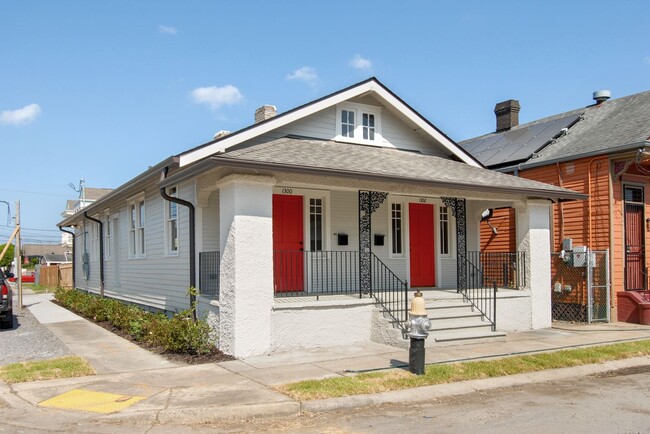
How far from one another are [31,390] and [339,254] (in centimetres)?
728

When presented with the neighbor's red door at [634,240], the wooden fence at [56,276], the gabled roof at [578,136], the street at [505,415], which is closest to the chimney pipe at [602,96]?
the gabled roof at [578,136]

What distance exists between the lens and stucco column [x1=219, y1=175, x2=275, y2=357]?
965 cm

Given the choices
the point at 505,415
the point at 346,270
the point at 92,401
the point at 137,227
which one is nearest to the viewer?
the point at 505,415

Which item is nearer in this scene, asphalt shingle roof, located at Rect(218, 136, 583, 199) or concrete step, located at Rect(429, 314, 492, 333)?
asphalt shingle roof, located at Rect(218, 136, 583, 199)

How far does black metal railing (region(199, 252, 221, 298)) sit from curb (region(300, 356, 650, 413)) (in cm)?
500

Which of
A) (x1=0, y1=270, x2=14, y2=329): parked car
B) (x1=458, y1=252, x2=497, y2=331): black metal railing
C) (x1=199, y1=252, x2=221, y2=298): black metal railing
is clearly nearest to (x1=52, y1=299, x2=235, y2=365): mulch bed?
(x1=199, y1=252, x2=221, y2=298): black metal railing

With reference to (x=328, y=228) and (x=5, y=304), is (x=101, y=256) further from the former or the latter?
(x=328, y=228)

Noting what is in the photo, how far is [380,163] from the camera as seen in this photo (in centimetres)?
1191

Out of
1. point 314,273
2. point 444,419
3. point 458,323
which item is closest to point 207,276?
point 314,273

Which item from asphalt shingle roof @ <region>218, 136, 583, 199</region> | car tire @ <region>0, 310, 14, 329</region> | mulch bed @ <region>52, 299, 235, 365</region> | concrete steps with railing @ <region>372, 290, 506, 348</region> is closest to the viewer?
mulch bed @ <region>52, 299, 235, 365</region>

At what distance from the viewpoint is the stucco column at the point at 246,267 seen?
9.65 meters

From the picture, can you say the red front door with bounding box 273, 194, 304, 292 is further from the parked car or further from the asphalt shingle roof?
the parked car

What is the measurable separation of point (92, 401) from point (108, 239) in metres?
13.4

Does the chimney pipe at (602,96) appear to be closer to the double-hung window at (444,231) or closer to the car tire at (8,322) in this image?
the double-hung window at (444,231)
